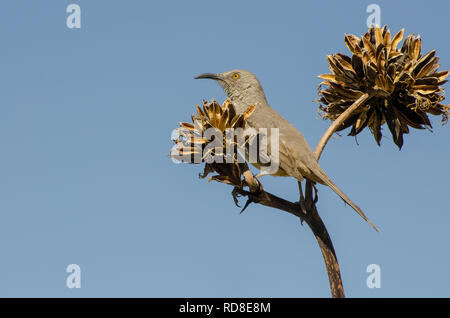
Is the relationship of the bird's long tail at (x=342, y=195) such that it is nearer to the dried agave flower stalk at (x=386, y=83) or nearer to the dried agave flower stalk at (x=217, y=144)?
the dried agave flower stalk at (x=386, y=83)

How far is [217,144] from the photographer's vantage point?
415cm

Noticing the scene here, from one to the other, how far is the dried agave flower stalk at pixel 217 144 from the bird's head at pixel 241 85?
2865mm

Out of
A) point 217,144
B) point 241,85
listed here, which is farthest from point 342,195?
point 241,85

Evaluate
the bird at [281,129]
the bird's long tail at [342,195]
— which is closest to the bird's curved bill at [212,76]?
the bird at [281,129]

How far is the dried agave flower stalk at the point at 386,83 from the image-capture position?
4.75 m

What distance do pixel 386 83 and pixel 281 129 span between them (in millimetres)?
1673

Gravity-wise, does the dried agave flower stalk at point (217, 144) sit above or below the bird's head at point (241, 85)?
below

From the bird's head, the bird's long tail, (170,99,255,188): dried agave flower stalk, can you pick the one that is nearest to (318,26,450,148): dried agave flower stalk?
the bird's long tail

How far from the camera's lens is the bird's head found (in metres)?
7.11

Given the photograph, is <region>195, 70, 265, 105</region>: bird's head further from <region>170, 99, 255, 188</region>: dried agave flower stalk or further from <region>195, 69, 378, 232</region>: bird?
<region>170, 99, 255, 188</region>: dried agave flower stalk

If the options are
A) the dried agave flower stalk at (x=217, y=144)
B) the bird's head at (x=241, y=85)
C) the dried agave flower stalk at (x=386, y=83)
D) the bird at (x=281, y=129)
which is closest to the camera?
the dried agave flower stalk at (x=217, y=144)

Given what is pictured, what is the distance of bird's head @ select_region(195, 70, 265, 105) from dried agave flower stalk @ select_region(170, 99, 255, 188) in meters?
2.86

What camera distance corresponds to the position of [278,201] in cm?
400
